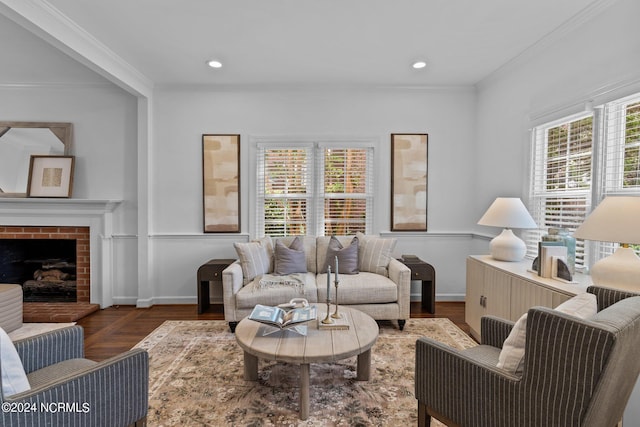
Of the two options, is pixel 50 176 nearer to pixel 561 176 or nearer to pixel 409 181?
pixel 409 181

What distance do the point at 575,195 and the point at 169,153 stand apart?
171 inches

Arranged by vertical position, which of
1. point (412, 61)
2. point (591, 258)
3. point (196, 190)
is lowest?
point (591, 258)

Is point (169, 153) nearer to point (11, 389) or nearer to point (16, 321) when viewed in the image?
point (16, 321)

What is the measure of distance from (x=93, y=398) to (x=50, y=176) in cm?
371

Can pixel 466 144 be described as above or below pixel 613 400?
above

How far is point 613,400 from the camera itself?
4.22ft

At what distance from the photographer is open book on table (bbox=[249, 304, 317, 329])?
7.12 feet

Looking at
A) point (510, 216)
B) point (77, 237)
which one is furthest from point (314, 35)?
point (77, 237)

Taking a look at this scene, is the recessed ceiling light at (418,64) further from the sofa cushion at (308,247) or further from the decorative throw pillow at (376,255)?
the sofa cushion at (308,247)

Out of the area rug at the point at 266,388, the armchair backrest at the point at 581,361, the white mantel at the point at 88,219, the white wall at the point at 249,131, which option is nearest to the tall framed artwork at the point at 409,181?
the white wall at the point at 249,131

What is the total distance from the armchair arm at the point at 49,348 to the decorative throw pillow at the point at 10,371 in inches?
15.0

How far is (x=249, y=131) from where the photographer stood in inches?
163

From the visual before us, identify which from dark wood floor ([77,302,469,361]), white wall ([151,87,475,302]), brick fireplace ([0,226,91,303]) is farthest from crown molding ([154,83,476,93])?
dark wood floor ([77,302,469,361])

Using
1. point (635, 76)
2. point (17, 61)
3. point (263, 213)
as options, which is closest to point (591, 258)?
point (635, 76)
